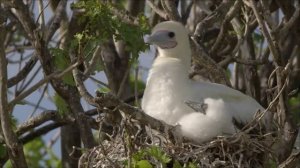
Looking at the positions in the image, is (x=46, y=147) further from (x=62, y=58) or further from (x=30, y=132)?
(x=62, y=58)

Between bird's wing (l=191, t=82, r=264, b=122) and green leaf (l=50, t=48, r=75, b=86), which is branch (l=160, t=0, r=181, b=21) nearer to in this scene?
bird's wing (l=191, t=82, r=264, b=122)

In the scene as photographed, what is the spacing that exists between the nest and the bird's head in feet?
3.20

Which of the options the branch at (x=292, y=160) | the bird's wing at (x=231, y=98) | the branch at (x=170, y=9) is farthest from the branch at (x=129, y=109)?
the branch at (x=170, y=9)

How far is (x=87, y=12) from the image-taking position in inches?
311

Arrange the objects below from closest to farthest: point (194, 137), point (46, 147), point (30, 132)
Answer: point (194, 137), point (30, 132), point (46, 147)

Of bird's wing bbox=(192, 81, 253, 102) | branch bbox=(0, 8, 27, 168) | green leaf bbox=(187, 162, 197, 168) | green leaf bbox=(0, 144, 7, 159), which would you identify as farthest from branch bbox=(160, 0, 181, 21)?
green leaf bbox=(187, 162, 197, 168)

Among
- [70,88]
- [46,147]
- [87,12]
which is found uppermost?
[87,12]

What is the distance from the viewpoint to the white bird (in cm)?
758

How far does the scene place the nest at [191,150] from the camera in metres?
7.10

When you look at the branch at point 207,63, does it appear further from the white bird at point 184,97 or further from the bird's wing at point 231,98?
the bird's wing at point 231,98

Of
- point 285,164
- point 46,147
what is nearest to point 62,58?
point 285,164

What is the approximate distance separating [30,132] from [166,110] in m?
1.99

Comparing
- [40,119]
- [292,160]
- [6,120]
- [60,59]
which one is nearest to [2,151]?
[40,119]

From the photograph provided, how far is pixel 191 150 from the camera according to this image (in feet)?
24.0
